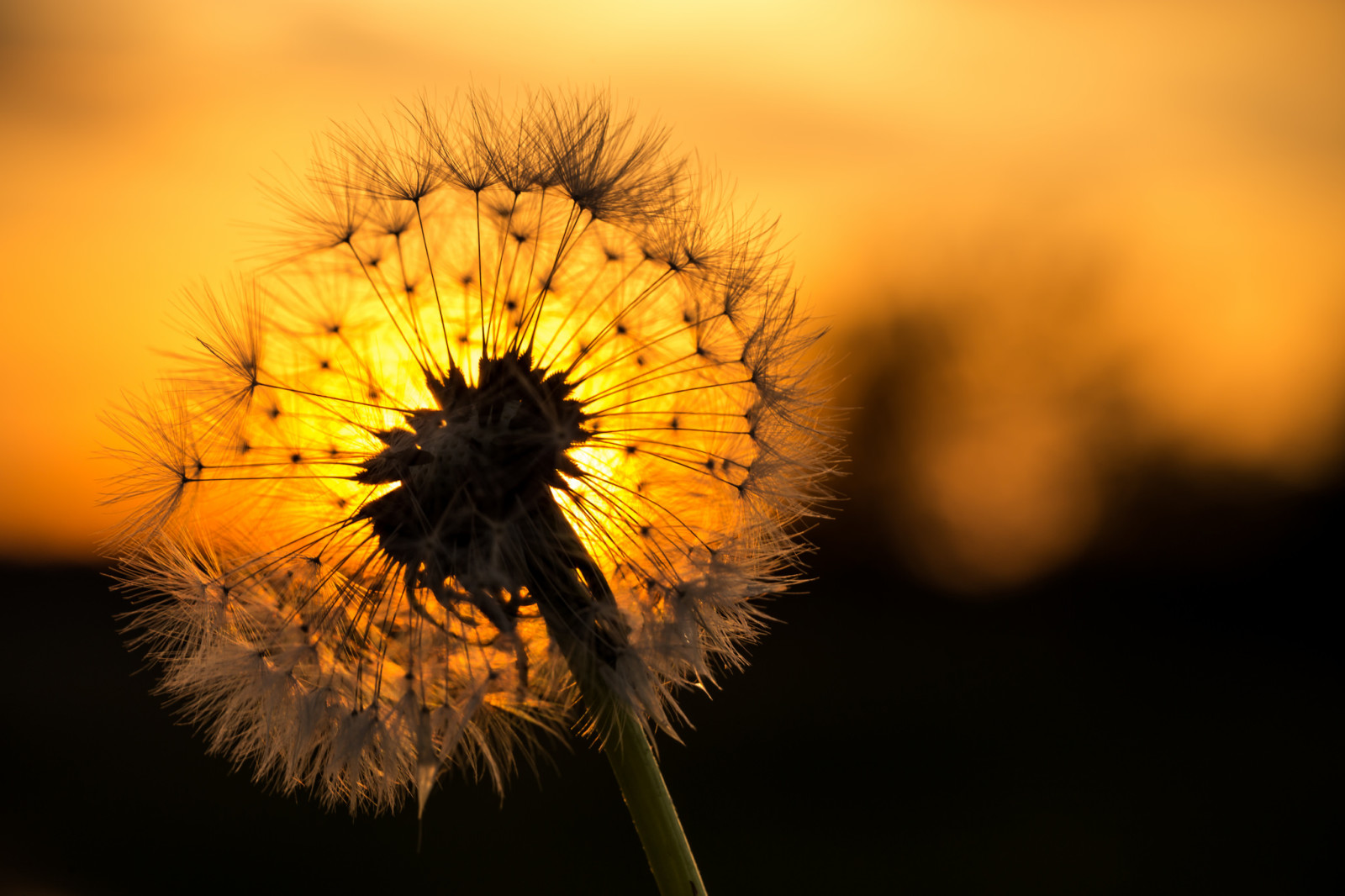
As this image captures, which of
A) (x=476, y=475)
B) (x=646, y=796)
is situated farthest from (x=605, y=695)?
(x=476, y=475)

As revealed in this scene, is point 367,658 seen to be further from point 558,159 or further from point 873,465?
point 873,465

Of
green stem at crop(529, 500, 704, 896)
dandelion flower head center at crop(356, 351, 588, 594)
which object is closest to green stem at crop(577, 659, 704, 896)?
green stem at crop(529, 500, 704, 896)

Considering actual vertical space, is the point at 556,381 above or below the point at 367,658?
above

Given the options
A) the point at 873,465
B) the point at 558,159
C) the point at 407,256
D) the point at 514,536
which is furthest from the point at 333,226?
the point at 873,465

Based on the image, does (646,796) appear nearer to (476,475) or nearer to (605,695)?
(605,695)

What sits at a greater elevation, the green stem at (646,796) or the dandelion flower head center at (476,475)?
the dandelion flower head center at (476,475)

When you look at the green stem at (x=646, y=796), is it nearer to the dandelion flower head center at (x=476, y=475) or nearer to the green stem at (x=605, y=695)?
the green stem at (x=605, y=695)

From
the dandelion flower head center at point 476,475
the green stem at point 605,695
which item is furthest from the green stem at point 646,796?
the dandelion flower head center at point 476,475
